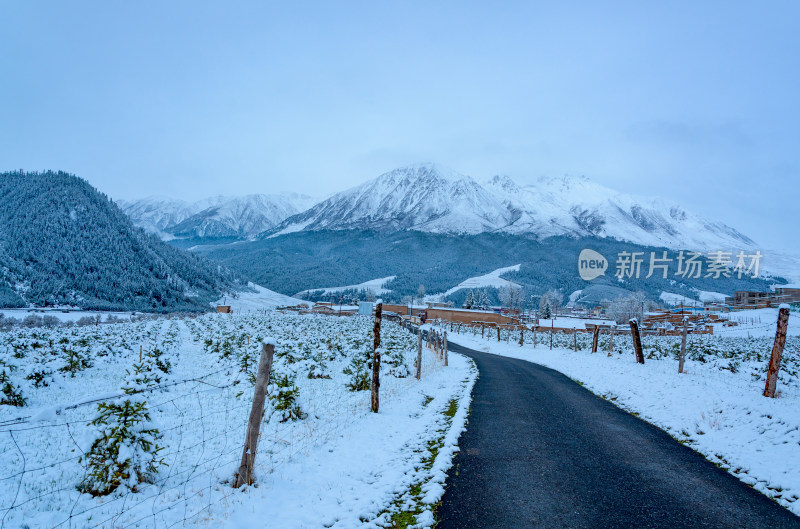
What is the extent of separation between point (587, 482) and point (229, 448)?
6.45 meters

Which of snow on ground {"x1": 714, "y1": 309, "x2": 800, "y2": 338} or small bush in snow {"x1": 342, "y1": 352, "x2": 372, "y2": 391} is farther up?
snow on ground {"x1": 714, "y1": 309, "x2": 800, "y2": 338}

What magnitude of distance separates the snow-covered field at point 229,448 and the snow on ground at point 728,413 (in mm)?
4928

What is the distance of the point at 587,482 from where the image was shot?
6012 mm

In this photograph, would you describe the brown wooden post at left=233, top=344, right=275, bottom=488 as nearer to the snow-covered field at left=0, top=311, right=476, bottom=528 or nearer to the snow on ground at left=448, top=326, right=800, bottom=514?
the snow-covered field at left=0, top=311, right=476, bottom=528

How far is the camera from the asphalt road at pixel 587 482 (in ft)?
16.1

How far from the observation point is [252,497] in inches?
216

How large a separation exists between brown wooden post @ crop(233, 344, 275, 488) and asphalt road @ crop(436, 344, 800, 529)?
2888mm

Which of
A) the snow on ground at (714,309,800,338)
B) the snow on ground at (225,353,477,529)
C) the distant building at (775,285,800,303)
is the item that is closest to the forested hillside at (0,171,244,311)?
the snow on ground at (225,353,477,529)

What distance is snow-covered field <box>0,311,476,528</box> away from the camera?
5.07 meters

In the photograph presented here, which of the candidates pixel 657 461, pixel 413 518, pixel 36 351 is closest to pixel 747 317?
pixel 657 461

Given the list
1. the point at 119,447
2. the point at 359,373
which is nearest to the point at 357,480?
the point at 119,447

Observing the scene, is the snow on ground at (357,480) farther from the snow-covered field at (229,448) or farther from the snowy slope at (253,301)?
the snowy slope at (253,301)

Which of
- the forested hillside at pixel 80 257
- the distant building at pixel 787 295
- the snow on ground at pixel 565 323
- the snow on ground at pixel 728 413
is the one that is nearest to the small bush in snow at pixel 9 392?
the snow on ground at pixel 728 413

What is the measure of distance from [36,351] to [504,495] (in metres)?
19.9
